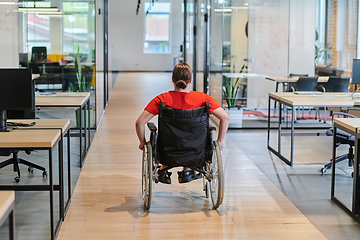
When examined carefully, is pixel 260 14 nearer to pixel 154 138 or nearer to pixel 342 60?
pixel 342 60

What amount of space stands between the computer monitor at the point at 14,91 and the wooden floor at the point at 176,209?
0.91m

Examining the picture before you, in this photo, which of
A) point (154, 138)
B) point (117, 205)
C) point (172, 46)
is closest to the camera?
point (154, 138)

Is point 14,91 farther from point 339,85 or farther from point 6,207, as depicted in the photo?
point 339,85

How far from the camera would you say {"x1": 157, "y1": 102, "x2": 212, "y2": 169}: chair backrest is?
10.3 feet

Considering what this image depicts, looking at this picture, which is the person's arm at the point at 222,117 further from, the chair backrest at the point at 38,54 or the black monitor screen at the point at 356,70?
the chair backrest at the point at 38,54

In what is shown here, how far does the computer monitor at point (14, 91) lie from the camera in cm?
308

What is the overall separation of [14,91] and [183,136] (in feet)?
4.15

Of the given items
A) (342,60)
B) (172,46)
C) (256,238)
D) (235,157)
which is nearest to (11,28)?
(235,157)

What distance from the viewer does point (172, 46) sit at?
20641 millimetres

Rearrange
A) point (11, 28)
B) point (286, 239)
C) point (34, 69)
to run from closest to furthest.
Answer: point (286, 239)
point (11, 28)
point (34, 69)

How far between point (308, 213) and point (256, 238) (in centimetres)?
71

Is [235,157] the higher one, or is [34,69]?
[34,69]

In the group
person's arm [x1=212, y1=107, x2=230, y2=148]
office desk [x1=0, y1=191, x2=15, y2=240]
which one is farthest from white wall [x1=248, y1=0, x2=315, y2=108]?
office desk [x1=0, y1=191, x2=15, y2=240]

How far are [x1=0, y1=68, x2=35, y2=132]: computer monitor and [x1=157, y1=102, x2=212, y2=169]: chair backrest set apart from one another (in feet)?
3.19
